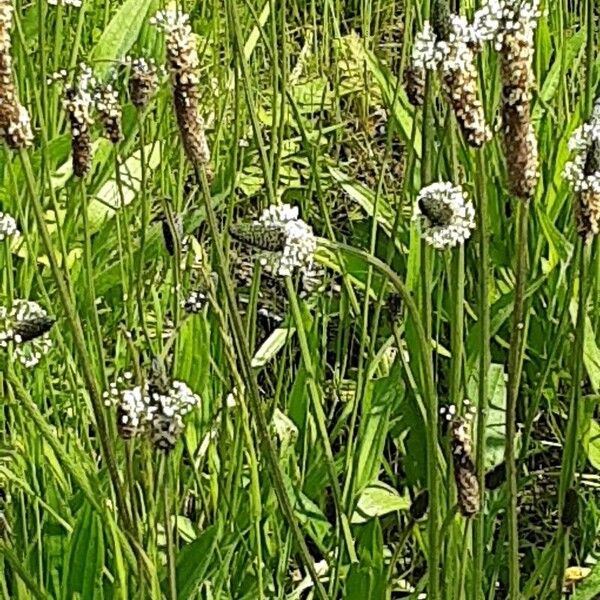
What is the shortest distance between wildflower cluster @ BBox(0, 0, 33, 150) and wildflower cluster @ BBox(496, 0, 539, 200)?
240mm

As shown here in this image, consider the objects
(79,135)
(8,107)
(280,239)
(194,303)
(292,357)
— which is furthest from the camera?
(292,357)

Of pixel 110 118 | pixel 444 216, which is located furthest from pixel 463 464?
pixel 110 118

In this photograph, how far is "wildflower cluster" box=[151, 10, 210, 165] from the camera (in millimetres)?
663

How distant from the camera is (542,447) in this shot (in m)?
1.41

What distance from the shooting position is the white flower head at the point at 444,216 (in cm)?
76

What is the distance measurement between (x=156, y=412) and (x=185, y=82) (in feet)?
0.62

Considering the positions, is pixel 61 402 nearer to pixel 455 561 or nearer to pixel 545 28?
pixel 455 561

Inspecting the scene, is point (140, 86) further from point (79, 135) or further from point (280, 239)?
point (280, 239)

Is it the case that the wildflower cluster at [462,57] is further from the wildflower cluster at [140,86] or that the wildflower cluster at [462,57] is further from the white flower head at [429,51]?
the wildflower cluster at [140,86]

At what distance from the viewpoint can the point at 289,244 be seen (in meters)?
0.71

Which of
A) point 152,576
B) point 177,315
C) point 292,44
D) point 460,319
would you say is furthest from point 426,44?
point 292,44

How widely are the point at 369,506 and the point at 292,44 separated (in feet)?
3.57

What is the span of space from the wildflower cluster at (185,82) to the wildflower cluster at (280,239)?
5 cm

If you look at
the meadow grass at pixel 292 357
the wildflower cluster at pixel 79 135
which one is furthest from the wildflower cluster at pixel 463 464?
the wildflower cluster at pixel 79 135
